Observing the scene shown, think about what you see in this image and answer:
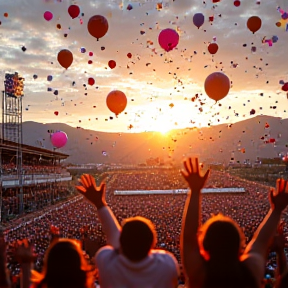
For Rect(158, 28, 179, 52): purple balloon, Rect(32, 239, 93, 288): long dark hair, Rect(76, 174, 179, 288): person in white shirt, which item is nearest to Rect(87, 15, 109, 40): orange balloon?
Rect(158, 28, 179, 52): purple balloon

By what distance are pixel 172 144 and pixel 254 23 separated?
133 metres

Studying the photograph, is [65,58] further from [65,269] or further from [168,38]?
[65,269]

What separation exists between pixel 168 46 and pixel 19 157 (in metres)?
20.7

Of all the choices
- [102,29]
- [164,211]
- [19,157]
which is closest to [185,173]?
[102,29]

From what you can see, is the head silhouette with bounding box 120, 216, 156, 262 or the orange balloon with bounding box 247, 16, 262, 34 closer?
the head silhouette with bounding box 120, 216, 156, 262

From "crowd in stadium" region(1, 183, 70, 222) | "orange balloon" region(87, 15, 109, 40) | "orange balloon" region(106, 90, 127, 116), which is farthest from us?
"crowd in stadium" region(1, 183, 70, 222)

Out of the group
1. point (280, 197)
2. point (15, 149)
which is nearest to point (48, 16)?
point (280, 197)

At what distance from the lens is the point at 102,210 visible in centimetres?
305

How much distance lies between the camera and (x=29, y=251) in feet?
10.2

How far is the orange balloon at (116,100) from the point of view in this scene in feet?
38.5

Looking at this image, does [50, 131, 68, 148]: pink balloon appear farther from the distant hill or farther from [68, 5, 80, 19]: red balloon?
the distant hill

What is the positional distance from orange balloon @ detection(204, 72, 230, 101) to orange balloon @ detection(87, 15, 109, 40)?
2.79 metres

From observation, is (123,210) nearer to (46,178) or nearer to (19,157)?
(19,157)

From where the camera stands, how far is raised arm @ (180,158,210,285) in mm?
2420
